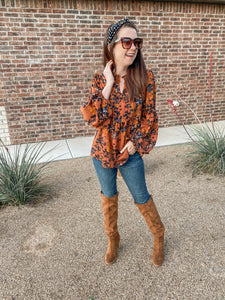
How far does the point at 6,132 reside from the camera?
16.4 ft

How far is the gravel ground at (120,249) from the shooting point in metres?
1.90

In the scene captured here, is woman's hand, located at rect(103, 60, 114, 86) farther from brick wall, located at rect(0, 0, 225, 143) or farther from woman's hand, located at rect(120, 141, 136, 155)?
brick wall, located at rect(0, 0, 225, 143)

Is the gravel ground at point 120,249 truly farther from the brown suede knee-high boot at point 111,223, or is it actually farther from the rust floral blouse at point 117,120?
the rust floral blouse at point 117,120

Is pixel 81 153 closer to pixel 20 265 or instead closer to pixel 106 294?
pixel 20 265

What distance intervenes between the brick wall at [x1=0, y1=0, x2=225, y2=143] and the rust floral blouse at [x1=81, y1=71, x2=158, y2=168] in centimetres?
360

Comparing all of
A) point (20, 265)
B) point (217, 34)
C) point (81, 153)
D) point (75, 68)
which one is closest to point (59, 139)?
point (81, 153)

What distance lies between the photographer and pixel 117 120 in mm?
1701

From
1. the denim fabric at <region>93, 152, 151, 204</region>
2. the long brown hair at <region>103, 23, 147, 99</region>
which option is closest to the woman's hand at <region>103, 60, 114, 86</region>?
the long brown hair at <region>103, 23, 147, 99</region>

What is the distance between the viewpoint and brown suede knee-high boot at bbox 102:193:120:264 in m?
1.95

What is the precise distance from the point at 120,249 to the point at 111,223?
0.44m

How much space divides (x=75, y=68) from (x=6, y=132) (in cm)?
198

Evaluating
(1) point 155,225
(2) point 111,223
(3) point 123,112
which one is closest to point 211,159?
(1) point 155,225

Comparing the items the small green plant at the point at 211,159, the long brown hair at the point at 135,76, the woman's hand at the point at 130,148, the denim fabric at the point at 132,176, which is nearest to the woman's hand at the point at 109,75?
the long brown hair at the point at 135,76

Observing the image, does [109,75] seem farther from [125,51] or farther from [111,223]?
[111,223]
